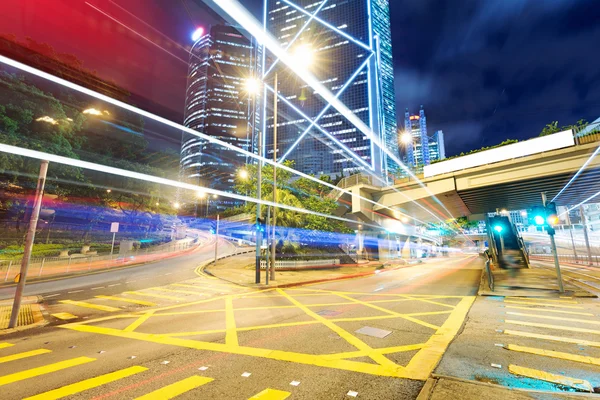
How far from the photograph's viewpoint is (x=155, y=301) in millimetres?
11633

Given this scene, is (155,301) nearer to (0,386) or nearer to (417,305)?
(0,386)

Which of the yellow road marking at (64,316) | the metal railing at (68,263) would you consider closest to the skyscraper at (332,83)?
the metal railing at (68,263)

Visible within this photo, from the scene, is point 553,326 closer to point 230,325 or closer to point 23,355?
point 230,325

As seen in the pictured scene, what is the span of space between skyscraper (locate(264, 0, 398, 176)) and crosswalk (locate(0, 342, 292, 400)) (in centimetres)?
13255

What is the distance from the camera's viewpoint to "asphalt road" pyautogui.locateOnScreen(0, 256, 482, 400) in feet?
13.5

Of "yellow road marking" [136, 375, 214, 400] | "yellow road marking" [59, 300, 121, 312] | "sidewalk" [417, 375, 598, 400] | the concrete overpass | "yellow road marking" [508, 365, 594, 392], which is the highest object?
the concrete overpass

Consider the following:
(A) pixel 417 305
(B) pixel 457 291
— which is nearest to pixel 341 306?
(A) pixel 417 305

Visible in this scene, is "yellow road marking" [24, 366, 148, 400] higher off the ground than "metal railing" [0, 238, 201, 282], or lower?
lower

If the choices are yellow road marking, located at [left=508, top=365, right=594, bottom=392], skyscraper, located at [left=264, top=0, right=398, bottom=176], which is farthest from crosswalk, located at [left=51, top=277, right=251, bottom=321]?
skyscraper, located at [left=264, top=0, right=398, bottom=176]

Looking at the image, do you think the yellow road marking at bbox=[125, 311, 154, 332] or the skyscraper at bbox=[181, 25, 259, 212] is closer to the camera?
the yellow road marking at bbox=[125, 311, 154, 332]

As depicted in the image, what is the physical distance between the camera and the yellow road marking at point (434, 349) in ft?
14.9

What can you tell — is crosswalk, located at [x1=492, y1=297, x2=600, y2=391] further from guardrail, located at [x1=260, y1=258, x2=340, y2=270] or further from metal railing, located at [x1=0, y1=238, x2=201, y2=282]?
metal railing, located at [x1=0, y1=238, x2=201, y2=282]

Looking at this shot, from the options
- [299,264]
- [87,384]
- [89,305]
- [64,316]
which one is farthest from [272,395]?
[299,264]

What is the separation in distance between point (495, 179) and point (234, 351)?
24.9 m
